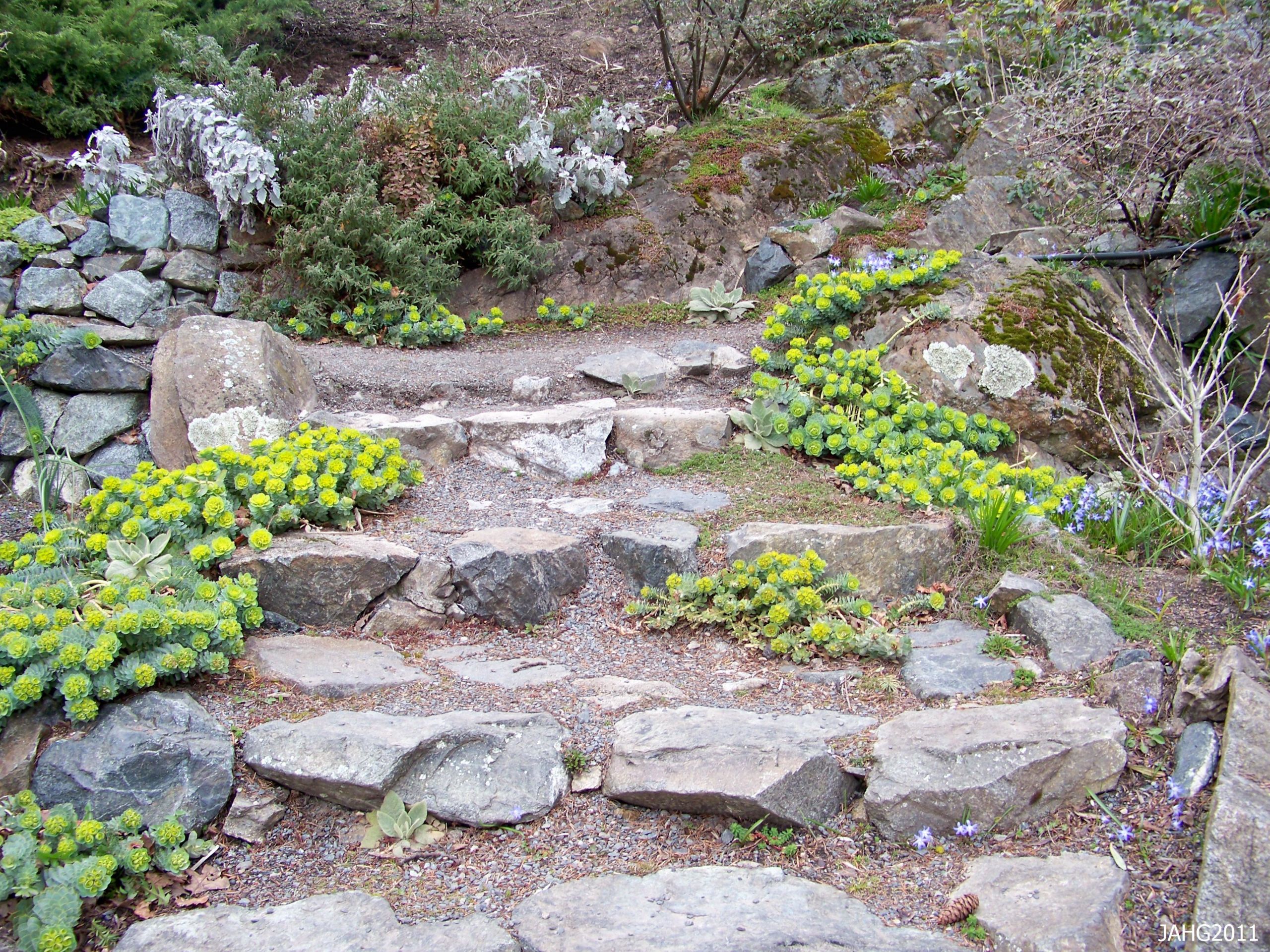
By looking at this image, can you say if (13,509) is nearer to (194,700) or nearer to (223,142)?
(223,142)

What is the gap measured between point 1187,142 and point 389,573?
5296 mm

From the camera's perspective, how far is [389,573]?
343 centimetres

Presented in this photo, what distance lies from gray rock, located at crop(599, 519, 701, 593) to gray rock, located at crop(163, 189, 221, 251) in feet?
13.6

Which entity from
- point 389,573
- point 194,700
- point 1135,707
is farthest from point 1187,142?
point 194,700

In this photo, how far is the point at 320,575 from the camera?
333 cm

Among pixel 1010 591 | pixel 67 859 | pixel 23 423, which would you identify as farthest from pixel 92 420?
pixel 1010 591

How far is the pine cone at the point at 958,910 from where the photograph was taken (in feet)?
6.81

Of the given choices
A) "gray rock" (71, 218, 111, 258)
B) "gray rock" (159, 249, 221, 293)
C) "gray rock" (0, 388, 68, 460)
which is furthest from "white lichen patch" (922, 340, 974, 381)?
"gray rock" (71, 218, 111, 258)

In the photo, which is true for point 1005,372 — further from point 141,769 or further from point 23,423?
point 23,423

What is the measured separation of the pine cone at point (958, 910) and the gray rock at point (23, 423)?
5230 millimetres

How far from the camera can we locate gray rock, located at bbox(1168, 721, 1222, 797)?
231 cm

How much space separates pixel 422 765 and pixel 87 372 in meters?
3.94

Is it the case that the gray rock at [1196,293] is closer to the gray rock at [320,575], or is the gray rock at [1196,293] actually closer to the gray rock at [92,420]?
the gray rock at [320,575]

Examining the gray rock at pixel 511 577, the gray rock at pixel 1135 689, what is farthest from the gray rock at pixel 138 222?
the gray rock at pixel 1135 689
